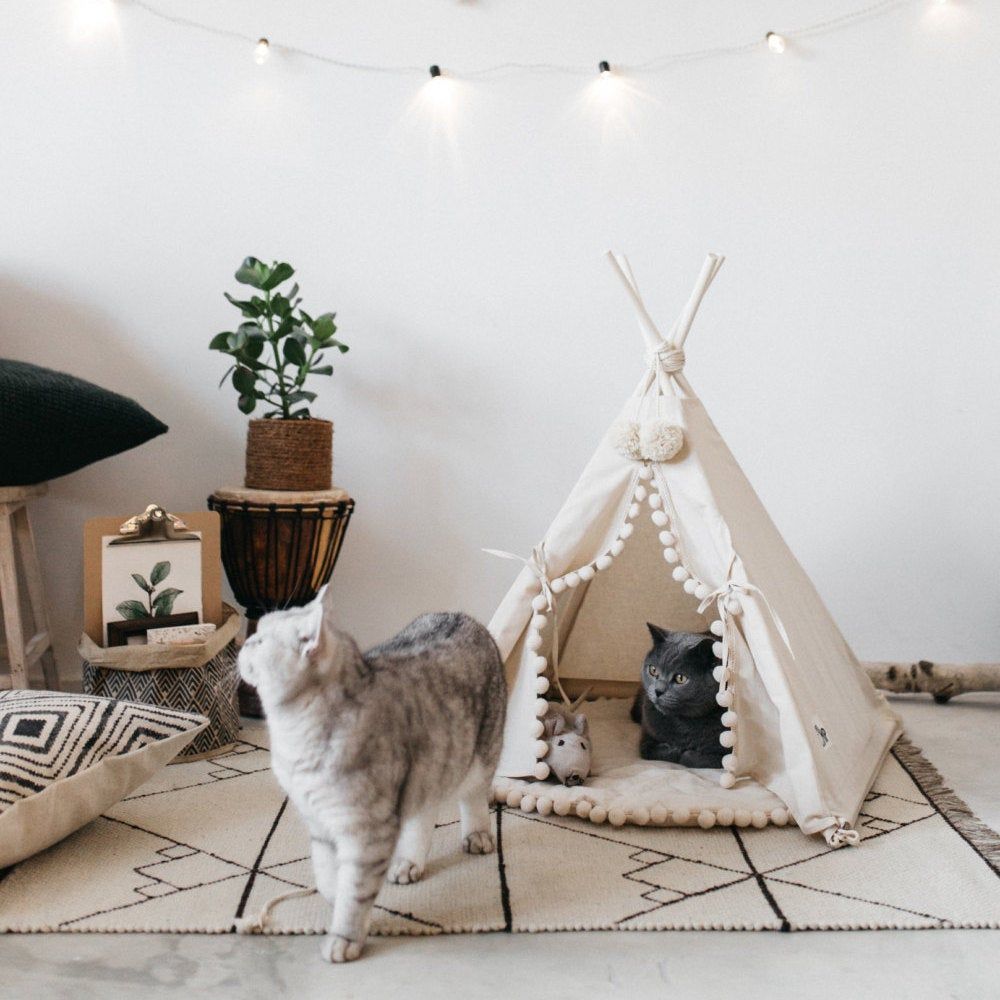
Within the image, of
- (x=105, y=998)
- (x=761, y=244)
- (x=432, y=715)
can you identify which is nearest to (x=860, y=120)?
(x=761, y=244)

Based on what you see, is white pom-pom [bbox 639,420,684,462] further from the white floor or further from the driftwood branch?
the driftwood branch

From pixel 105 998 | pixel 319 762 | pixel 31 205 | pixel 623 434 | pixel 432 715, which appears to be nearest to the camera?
pixel 105 998

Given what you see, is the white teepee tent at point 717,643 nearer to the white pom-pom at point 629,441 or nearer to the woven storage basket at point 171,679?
the white pom-pom at point 629,441

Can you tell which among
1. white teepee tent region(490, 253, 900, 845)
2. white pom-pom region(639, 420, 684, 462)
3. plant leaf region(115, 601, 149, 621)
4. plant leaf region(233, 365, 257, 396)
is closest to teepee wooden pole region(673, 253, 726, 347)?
white teepee tent region(490, 253, 900, 845)

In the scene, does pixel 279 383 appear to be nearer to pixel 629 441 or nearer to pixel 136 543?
pixel 136 543

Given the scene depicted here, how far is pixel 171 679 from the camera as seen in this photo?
228cm

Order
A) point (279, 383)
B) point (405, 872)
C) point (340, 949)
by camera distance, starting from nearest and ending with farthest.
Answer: point (340, 949) < point (405, 872) < point (279, 383)

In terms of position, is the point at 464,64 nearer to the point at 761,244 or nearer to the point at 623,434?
the point at 761,244

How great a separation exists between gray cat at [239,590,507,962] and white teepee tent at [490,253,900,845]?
52 cm

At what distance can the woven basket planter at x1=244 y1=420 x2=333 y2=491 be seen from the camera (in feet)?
8.50

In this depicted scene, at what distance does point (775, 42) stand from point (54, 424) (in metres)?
2.17

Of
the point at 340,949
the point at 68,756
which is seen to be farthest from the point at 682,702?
the point at 68,756

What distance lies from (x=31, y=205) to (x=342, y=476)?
109 centimetres

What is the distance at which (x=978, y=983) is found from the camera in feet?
4.58
